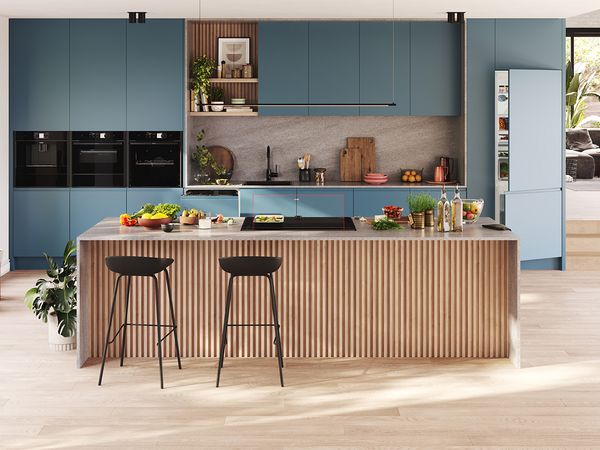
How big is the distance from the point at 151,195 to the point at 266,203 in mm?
1199

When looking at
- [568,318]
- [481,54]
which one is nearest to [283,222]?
[568,318]

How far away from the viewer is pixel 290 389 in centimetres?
529

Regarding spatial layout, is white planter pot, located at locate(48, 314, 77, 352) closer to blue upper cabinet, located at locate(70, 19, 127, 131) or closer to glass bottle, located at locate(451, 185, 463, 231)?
glass bottle, located at locate(451, 185, 463, 231)

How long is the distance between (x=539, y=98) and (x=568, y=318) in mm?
2881

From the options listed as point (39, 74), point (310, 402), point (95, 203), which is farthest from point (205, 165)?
point (310, 402)

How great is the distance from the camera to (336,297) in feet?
19.6

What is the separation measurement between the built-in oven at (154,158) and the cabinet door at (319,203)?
1.29 m

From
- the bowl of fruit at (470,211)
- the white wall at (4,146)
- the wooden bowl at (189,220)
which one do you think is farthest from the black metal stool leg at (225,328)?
the white wall at (4,146)

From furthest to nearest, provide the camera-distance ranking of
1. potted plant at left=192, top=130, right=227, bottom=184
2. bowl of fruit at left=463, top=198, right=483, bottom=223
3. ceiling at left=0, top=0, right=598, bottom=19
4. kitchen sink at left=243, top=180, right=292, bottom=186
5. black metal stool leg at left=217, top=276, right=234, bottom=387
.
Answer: potted plant at left=192, top=130, right=227, bottom=184
kitchen sink at left=243, top=180, right=292, bottom=186
ceiling at left=0, top=0, right=598, bottom=19
bowl of fruit at left=463, top=198, right=483, bottom=223
black metal stool leg at left=217, top=276, right=234, bottom=387

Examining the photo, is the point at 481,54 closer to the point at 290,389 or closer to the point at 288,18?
the point at 288,18

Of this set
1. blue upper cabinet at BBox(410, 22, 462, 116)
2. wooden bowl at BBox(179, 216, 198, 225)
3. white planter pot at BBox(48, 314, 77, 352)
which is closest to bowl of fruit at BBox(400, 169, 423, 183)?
blue upper cabinet at BBox(410, 22, 462, 116)

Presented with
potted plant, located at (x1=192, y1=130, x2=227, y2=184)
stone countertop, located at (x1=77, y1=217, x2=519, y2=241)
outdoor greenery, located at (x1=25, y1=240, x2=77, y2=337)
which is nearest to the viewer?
stone countertop, located at (x1=77, y1=217, x2=519, y2=241)

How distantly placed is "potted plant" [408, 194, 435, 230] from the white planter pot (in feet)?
8.00

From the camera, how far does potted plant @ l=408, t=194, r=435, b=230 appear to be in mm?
5895
